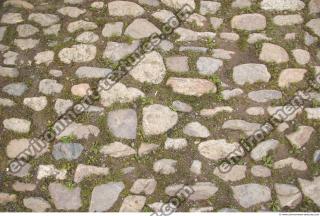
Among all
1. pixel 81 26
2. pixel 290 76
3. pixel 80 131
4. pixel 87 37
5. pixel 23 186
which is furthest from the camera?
pixel 81 26

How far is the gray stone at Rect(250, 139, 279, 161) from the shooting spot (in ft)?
12.6

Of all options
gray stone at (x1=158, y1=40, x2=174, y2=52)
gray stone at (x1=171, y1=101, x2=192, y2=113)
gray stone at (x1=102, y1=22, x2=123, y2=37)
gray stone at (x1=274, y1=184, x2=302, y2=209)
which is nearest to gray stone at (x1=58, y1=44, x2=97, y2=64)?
gray stone at (x1=102, y1=22, x2=123, y2=37)

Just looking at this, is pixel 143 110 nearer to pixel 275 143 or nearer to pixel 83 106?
pixel 83 106

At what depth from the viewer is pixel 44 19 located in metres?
4.78

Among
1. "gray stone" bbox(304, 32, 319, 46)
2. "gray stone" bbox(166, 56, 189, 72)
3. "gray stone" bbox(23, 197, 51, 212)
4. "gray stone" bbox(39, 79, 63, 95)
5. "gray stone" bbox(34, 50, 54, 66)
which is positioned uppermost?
"gray stone" bbox(304, 32, 319, 46)

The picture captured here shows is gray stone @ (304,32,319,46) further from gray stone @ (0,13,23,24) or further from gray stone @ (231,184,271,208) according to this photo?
gray stone @ (0,13,23,24)

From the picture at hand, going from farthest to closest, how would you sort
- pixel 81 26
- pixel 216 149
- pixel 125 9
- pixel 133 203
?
pixel 125 9 → pixel 81 26 → pixel 216 149 → pixel 133 203

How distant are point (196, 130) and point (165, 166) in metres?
0.46

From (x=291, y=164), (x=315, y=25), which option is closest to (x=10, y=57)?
(x=291, y=164)

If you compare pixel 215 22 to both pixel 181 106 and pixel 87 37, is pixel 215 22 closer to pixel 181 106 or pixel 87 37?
pixel 181 106

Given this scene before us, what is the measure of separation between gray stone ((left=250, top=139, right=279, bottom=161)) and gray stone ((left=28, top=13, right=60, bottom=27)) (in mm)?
2618

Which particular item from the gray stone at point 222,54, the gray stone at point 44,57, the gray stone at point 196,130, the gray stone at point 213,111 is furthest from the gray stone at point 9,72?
the gray stone at point 222,54


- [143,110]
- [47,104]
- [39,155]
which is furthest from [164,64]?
[39,155]

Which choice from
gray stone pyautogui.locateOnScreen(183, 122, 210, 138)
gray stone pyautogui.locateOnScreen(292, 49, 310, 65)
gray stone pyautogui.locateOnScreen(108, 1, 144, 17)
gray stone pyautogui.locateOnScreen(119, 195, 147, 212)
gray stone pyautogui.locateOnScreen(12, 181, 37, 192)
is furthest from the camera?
gray stone pyautogui.locateOnScreen(108, 1, 144, 17)
